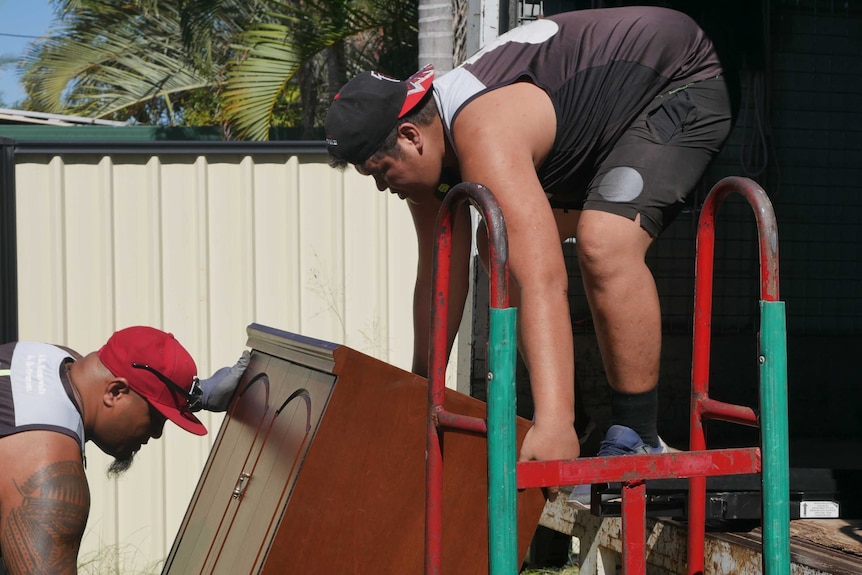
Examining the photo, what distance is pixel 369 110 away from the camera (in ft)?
8.66

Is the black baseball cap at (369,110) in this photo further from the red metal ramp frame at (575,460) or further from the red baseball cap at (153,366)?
the red baseball cap at (153,366)

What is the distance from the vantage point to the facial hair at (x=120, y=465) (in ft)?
9.74

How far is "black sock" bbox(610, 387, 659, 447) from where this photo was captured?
256 cm

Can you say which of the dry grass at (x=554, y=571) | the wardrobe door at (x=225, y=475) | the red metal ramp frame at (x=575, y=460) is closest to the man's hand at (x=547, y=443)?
the red metal ramp frame at (x=575, y=460)

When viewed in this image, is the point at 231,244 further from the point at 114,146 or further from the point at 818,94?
the point at 818,94

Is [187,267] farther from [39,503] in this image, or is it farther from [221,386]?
[39,503]

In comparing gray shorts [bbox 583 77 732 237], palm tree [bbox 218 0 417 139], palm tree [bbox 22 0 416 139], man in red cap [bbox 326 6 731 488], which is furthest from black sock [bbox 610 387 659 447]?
palm tree [bbox 22 0 416 139]

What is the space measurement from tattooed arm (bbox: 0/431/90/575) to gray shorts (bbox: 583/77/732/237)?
5.08 feet

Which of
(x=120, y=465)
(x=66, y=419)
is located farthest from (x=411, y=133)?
(x=120, y=465)

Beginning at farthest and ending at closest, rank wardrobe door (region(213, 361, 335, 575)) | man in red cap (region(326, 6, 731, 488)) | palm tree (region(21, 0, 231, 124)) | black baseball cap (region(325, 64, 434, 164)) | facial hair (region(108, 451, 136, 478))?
1. palm tree (region(21, 0, 231, 124))
2. facial hair (region(108, 451, 136, 478))
3. black baseball cap (region(325, 64, 434, 164))
4. wardrobe door (region(213, 361, 335, 575))
5. man in red cap (region(326, 6, 731, 488))

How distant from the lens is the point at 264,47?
10094 mm

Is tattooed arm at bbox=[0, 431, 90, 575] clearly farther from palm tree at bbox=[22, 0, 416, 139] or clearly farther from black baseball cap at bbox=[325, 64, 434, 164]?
palm tree at bbox=[22, 0, 416, 139]

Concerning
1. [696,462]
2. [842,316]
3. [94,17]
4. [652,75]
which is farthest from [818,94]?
[94,17]

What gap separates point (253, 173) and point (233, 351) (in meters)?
1.07
